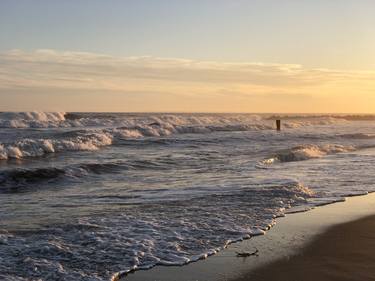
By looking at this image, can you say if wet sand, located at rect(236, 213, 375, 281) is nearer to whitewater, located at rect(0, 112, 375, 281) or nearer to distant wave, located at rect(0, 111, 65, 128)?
whitewater, located at rect(0, 112, 375, 281)

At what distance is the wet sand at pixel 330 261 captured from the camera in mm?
5413

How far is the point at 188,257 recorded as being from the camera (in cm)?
611

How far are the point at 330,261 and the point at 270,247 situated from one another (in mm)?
827

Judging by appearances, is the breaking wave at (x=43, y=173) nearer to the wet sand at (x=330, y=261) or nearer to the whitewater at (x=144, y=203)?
the whitewater at (x=144, y=203)

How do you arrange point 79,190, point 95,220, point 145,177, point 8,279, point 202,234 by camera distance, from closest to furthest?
point 8,279, point 202,234, point 95,220, point 79,190, point 145,177

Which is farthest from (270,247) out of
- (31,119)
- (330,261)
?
(31,119)

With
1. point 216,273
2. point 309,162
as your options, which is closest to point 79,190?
point 216,273

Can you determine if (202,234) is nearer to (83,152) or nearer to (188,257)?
(188,257)

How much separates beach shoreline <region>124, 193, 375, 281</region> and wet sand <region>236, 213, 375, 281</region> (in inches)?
3.3

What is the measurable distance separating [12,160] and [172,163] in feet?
18.5

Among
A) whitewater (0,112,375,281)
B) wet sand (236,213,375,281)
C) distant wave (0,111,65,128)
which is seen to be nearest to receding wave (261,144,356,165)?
whitewater (0,112,375,281)

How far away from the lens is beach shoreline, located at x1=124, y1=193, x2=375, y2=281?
5453 mm

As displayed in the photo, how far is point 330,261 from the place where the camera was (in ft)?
19.6

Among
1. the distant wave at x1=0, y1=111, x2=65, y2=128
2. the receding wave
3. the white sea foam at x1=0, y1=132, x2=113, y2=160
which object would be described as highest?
the distant wave at x1=0, y1=111, x2=65, y2=128
